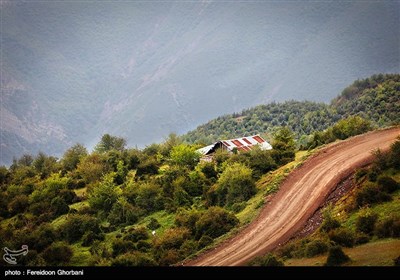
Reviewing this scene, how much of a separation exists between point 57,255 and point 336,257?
3022 centimetres

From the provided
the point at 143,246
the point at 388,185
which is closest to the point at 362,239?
the point at 388,185

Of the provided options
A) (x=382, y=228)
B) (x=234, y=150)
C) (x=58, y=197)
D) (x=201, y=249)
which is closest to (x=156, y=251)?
(x=201, y=249)

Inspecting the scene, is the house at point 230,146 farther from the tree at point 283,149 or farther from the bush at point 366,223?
the bush at point 366,223

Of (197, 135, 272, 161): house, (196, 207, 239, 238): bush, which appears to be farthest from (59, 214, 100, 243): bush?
(197, 135, 272, 161): house

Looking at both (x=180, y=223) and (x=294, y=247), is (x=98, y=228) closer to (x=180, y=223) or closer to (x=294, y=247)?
(x=180, y=223)

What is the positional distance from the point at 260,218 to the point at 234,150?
43029mm

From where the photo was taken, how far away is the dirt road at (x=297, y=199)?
163 feet

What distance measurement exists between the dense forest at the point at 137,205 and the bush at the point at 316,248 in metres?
12.3

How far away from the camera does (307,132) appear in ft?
533

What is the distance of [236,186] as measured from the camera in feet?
219

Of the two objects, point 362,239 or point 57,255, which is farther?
point 57,255

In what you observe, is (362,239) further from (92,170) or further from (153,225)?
(92,170)

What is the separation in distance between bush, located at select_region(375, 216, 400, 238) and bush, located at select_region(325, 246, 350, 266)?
4.96 metres

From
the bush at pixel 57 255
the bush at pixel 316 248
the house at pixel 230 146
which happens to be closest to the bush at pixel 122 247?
the bush at pixel 57 255
